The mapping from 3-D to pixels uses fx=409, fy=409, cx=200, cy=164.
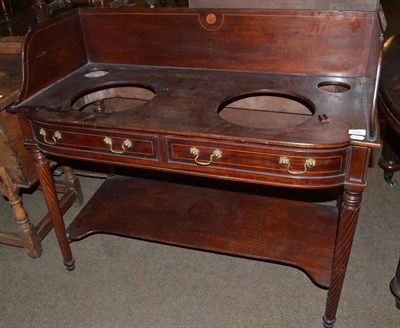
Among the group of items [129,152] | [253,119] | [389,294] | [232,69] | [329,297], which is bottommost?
[389,294]

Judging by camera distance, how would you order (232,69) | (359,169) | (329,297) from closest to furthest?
(359,169)
(329,297)
(232,69)

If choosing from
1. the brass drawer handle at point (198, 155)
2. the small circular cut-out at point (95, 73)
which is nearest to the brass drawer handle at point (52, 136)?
the small circular cut-out at point (95, 73)

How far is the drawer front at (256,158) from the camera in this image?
49.5 inches

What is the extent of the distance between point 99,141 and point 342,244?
3.10ft

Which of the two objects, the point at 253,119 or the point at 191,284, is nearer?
the point at 191,284

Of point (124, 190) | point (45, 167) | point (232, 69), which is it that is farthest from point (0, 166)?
point (232, 69)

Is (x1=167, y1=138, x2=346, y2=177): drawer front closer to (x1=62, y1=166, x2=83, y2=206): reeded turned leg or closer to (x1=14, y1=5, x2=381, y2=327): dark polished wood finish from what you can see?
(x1=14, y1=5, x2=381, y2=327): dark polished wood finish

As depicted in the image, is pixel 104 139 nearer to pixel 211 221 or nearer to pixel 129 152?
pixel 129 152

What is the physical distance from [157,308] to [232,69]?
3.62 feet

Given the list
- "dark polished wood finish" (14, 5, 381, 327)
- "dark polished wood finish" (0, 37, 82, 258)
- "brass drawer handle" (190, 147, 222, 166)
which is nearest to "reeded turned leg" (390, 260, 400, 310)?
"dark polished wood finish" (14, 5, 381, 327)

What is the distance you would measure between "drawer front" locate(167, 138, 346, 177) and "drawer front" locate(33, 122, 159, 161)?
8cm

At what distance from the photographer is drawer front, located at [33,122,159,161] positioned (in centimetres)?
143

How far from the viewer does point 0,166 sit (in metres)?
1.85

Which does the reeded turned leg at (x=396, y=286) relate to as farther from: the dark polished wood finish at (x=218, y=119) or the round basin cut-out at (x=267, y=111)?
the round basin cut-out at (x=267, y=111)
